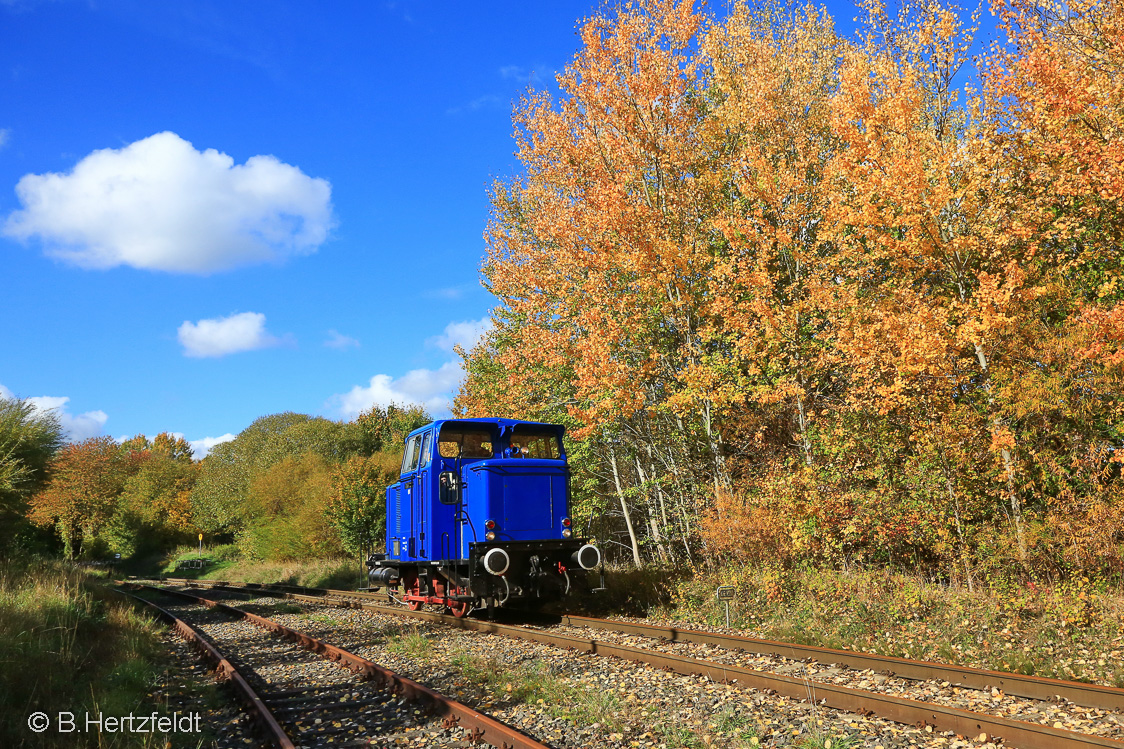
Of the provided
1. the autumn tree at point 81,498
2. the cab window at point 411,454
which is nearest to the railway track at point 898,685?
the cab window at point 411,454

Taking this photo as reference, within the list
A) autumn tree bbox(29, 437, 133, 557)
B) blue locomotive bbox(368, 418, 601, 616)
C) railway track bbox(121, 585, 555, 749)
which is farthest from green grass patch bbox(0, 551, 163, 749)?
autumn tree bbox(29, 437, 133, 557)

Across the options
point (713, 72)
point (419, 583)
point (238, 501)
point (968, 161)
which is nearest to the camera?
point (968, 161)

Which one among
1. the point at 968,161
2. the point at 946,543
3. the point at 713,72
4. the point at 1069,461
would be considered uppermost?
the point at 713,72

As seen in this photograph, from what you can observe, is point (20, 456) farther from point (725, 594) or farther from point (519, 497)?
point (725, 594)

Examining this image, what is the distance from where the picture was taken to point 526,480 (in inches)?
463

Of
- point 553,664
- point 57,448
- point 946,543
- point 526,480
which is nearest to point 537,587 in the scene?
point 526,480

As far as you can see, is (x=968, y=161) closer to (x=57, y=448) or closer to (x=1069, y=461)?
(x=1069, y=461)

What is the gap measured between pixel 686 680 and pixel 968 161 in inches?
373

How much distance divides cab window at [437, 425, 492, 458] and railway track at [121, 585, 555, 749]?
3.64 m

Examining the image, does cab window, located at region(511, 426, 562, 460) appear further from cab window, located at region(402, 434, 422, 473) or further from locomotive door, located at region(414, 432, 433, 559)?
cab window, located at region(402, 434, 422, 473)

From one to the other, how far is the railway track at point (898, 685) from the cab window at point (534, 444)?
3413mm

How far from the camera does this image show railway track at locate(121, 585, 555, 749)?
5.69 metres

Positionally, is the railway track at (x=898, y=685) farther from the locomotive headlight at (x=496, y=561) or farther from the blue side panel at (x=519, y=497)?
→ the blue side panel at (x=519, y=497)

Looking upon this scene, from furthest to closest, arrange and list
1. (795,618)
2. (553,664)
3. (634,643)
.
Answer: (795,618) < (634,643) < (553,664)
